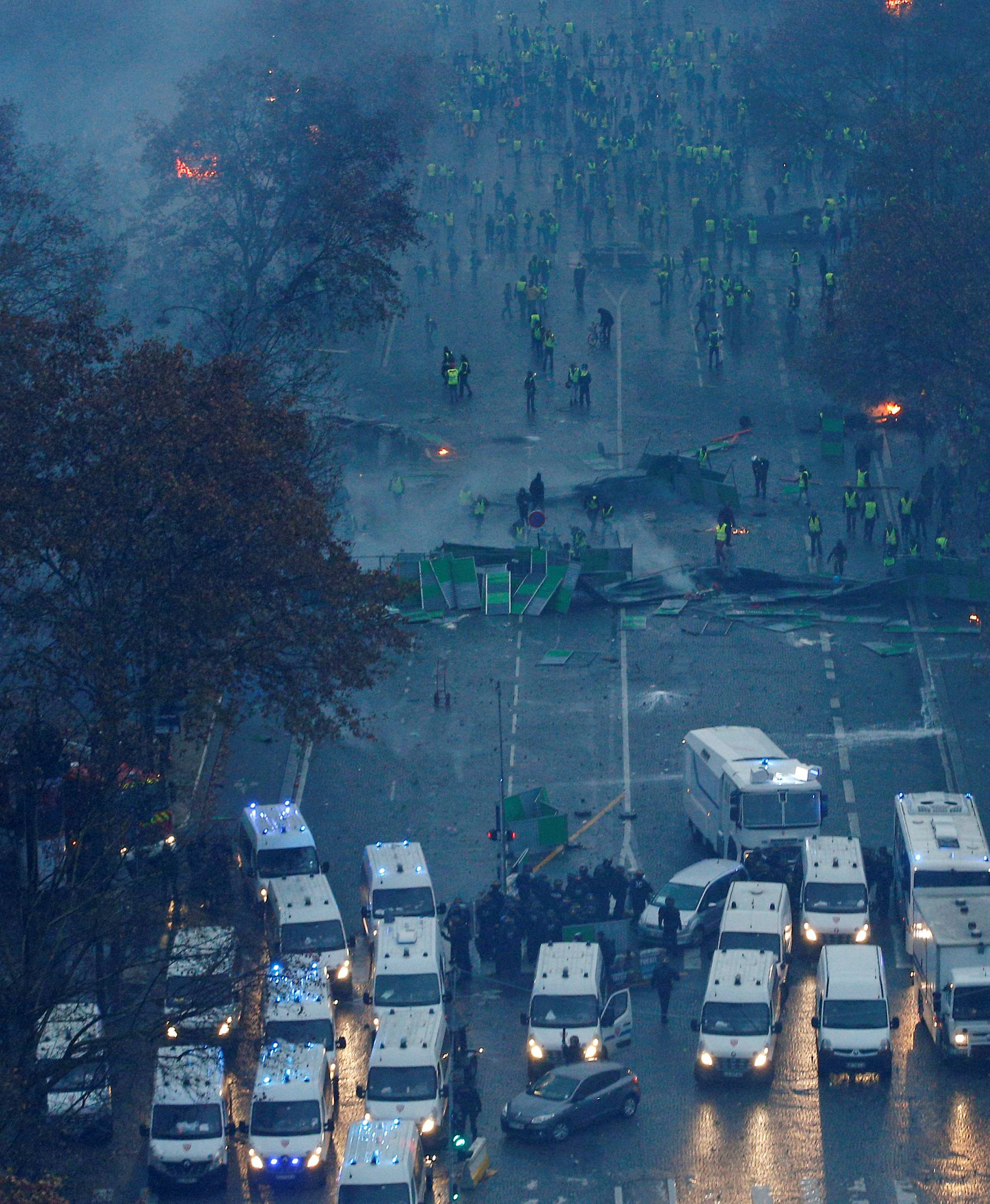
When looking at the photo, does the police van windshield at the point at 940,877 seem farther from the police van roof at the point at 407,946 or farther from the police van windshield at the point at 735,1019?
the police van roof at the point at 407,946

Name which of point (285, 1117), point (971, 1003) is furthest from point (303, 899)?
point (971, 1003)

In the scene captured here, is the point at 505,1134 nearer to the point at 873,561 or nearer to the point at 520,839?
the point at 520,839

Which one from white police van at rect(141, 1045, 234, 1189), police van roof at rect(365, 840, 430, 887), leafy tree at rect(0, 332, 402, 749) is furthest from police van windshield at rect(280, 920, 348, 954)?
white police van at rect(141, 1045, 234, 1189)

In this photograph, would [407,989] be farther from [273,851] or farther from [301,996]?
[273,851]

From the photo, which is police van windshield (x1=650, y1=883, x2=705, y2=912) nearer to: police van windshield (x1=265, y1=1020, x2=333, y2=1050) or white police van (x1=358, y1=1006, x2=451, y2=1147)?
white police van (x1=358, y1=1006, x2=451, y2=1147)

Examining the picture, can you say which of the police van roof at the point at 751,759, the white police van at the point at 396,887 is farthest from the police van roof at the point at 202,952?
the police van roof at the point at 751,759

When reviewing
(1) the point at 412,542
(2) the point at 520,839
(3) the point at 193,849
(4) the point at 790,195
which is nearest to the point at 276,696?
(3) the point at 193,849

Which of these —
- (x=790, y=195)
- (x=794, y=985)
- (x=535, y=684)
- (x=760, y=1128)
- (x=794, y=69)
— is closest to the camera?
(x=760, y=1128)
